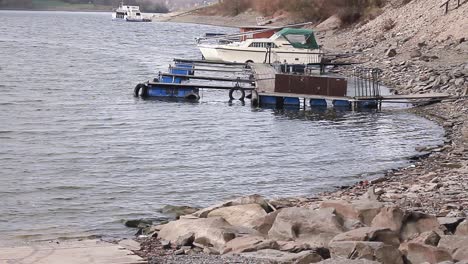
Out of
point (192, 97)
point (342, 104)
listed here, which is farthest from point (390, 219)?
point (192, 97)

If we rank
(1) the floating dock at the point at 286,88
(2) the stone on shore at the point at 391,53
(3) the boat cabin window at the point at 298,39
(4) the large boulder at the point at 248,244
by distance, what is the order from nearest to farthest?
(4) the large boulder at the point at 248,244 → (1) the floating dock at the point at 286,88 → (2) the stone on shore at the point at 391,53 → (3) the boat cabin window at the point at 298,39

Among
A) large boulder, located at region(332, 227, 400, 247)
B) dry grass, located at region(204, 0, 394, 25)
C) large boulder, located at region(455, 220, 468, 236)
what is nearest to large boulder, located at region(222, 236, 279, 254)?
large boulder, located at region(332, 227, 400, 247)

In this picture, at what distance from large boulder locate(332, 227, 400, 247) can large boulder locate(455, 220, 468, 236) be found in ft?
3.08

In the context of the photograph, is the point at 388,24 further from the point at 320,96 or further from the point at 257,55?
the point at 320,96

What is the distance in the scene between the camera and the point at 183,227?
44.8 feet

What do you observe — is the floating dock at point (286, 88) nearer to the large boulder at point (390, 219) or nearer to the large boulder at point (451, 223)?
the large boulder at point (451, 223)

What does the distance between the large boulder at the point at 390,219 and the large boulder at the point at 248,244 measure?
1685mm

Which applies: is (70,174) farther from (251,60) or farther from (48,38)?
(48,38)

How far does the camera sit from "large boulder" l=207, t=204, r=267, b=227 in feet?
46.4

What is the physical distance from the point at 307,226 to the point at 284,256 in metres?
1.47

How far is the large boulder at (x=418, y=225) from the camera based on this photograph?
40.0ft

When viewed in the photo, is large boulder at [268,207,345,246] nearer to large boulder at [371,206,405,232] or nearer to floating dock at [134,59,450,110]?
large boulder at [371,206,405,232]

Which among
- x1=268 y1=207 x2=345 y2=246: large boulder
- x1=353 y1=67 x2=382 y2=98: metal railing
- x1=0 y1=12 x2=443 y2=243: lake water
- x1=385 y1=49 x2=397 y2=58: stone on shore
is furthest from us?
x1=385 y1=49 x2=397 y2=58: stone on shore

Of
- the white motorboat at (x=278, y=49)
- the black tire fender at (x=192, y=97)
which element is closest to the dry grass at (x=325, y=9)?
the white motorboat at (x=278, y=49)
